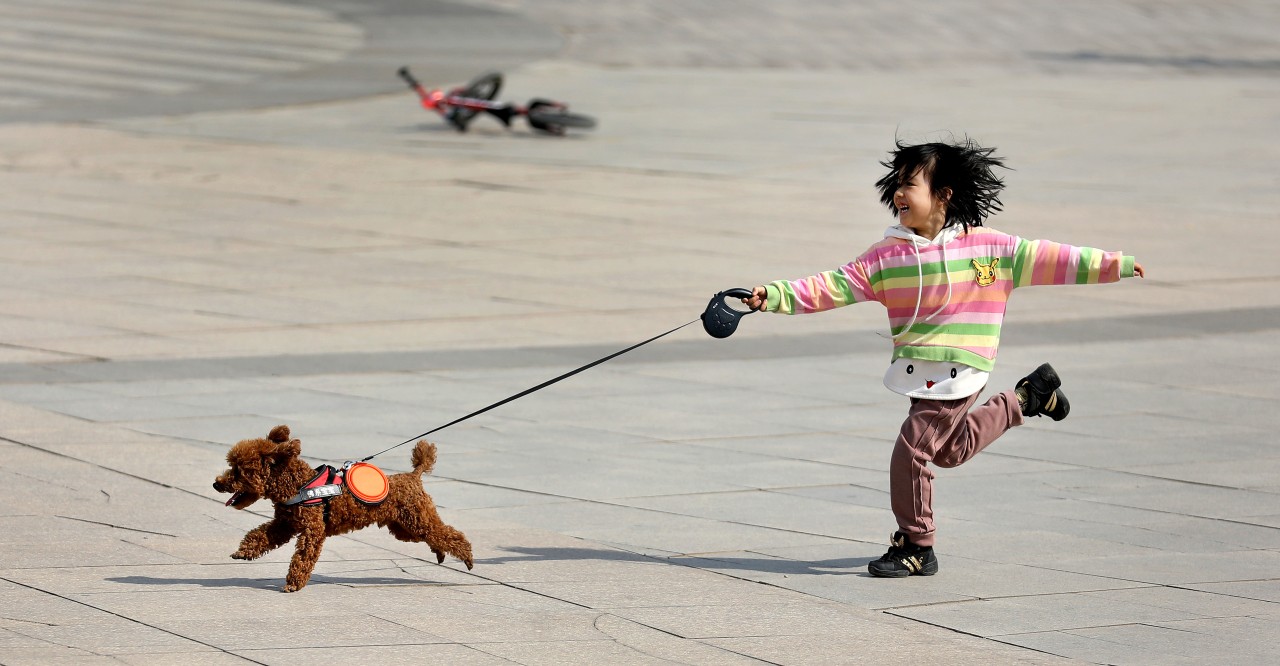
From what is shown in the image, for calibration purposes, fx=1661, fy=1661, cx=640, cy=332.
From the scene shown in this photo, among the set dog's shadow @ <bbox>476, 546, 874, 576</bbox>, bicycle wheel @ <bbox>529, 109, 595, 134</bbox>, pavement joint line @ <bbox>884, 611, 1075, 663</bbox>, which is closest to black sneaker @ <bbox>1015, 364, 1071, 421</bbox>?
dog's shadow @ <bbox>476, 546, 874, 576</bbox>

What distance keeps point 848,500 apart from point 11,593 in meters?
3.56

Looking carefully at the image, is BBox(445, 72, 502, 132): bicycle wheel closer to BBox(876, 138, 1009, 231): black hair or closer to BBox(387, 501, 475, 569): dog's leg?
BBox(876, 138, 1009, 231): black hair

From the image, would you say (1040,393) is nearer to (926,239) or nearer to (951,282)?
→ (951,282)

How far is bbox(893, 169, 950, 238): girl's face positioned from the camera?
617 cm

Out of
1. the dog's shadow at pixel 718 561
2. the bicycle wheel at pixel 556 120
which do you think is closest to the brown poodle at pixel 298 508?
the dog's shadow at pixel 718 561

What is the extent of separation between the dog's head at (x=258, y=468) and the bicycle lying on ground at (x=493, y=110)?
16.0 meters

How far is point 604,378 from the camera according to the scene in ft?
33.8

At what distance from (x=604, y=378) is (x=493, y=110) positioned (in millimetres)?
12175

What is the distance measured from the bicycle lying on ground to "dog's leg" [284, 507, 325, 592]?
16003 millimetres

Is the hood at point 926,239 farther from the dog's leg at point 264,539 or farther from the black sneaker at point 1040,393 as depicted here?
the dog's leg at point 264,539

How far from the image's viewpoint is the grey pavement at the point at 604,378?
5691 millimetres

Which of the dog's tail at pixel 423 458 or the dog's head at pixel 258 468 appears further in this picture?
the dog's tail at pixel 423 458

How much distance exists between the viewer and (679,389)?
992cm

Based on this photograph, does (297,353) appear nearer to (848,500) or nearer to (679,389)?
(679,389)
